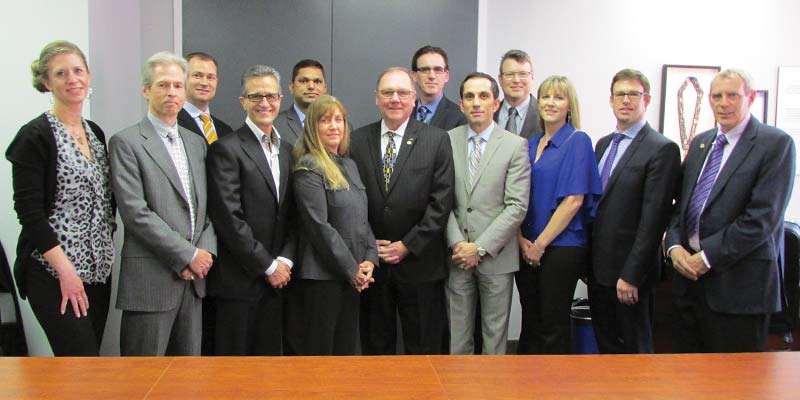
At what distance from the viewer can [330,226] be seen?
111 inches

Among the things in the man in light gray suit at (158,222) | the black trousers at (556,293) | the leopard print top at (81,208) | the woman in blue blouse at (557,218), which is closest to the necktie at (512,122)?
the woman in blue blouse at (557,218)

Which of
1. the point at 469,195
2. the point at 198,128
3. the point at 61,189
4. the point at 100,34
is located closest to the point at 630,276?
the point at 469,195

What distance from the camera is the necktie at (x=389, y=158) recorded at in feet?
10.1

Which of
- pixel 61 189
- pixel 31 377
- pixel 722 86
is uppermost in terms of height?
pixel 722 86

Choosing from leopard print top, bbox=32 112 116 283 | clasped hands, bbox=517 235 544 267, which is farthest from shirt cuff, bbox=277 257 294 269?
clasped hands, bbox=517 235 544 267

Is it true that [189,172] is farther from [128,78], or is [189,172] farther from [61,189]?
[128,78]

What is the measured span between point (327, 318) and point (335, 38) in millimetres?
2030

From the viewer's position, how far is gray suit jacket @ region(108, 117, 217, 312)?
2.52 meters

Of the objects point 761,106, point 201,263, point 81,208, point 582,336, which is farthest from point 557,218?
point 761,106

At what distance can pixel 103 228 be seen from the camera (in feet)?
8.41

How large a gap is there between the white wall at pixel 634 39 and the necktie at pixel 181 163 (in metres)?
2.53

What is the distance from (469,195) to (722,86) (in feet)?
4.09

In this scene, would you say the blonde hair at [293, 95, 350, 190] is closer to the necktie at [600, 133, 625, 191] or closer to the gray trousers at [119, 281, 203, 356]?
the gray trousers at [119, 281, 203, 356]

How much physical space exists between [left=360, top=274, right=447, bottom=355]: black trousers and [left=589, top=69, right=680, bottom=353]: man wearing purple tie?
0.83 meters
